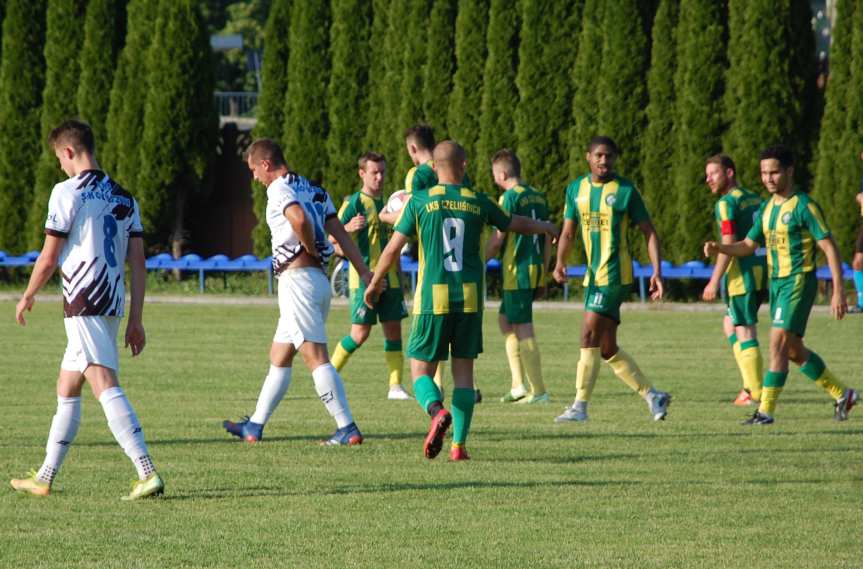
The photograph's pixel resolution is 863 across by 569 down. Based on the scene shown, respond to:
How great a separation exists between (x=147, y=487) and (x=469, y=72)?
22947 mm

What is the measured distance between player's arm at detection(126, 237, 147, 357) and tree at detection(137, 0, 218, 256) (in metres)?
24.0

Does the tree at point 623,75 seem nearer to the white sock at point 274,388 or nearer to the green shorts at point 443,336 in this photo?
the white sock at point 274,388

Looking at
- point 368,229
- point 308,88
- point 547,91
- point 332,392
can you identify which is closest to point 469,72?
point 547,91

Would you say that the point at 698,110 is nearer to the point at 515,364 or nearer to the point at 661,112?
the point at 661,112

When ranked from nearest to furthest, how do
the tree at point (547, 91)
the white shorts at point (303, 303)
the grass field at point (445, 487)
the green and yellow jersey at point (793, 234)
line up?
the grass field at point (445, 487) → the white shorts at point (303, 303) → the green and yellow jersey at point (793, 234) → the tree at point (547, 91)

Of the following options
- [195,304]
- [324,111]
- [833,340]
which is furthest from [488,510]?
[324,111]

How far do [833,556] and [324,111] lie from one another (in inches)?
1005

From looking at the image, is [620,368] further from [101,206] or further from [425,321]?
[101,206]

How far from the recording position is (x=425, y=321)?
9.52m

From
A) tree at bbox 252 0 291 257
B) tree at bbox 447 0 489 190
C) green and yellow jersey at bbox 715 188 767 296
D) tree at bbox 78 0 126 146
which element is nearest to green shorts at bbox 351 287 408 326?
green and yellow jersey at bbox 715 188 767 296

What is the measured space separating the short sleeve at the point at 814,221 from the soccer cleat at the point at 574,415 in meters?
2.13

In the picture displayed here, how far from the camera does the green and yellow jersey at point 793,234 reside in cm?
1158

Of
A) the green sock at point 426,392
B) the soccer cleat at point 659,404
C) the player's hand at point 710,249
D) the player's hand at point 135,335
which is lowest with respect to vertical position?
the soccer cleat at point 659,404

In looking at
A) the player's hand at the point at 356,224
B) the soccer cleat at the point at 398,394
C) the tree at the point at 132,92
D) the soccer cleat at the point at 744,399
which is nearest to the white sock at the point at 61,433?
the player's hand at the point at 356,224
